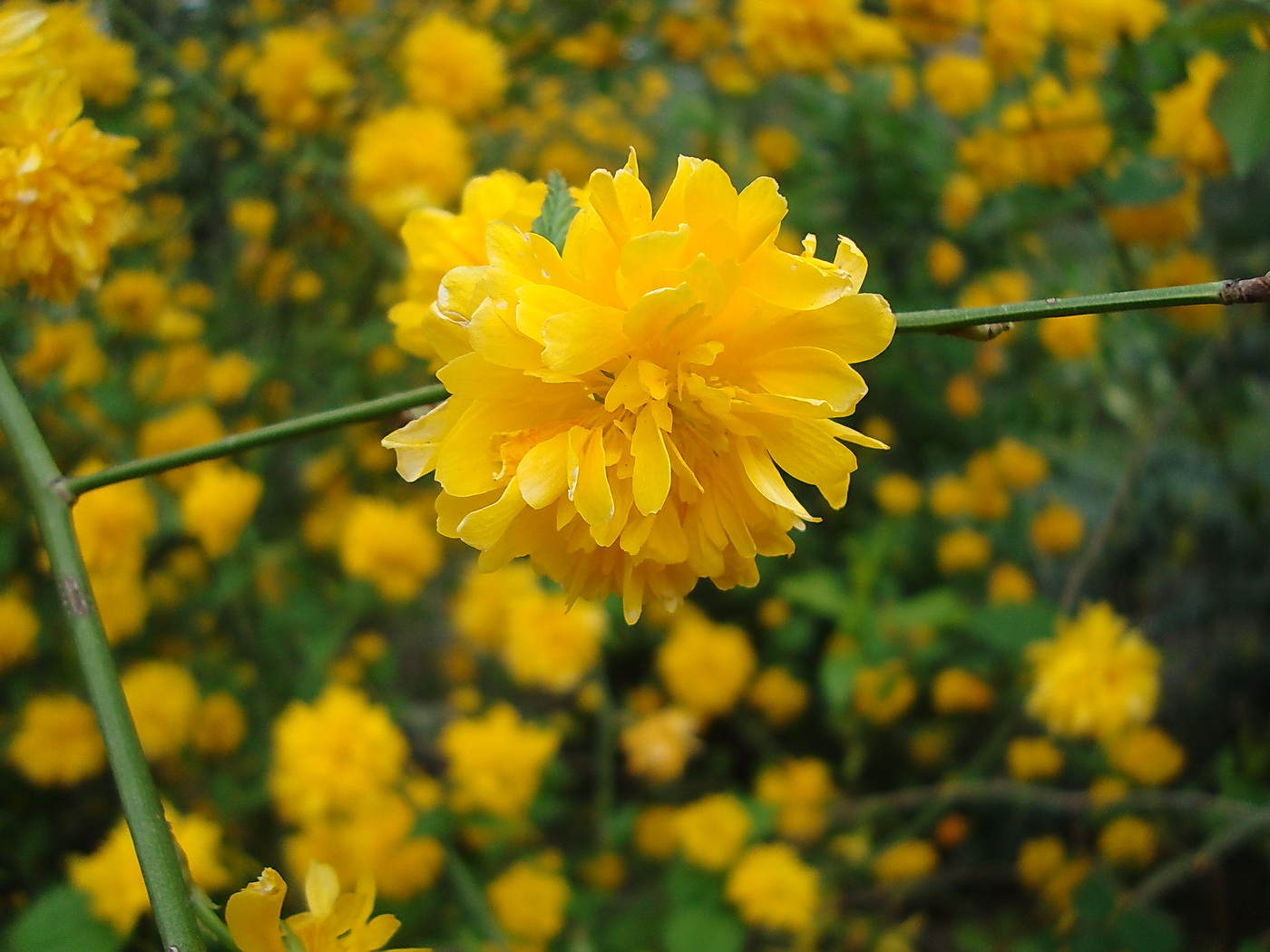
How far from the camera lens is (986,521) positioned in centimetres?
202

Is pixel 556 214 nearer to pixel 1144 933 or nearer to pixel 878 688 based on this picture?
pixel 878 688

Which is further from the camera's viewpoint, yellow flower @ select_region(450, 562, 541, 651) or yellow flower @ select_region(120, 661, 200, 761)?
yellow flower @ select_region(450, 562, 541, 651)

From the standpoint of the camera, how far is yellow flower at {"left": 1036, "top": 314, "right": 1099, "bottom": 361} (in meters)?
1.81

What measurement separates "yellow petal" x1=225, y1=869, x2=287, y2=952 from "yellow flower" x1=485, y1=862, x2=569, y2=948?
105 cm

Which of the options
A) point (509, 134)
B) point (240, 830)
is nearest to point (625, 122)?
point (509, 134)

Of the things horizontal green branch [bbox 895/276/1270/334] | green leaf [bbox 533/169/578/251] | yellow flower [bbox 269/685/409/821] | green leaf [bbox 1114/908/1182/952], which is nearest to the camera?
horizontal green branch [bbox 895/276/1270/334]

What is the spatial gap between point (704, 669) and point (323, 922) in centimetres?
125

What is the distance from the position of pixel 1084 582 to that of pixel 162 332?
6.61 feet

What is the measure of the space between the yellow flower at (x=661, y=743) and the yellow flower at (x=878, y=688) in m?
0.32

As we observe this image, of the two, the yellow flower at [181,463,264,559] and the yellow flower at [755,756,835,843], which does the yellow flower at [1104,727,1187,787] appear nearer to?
the yellow flower at [755,756,835,843]

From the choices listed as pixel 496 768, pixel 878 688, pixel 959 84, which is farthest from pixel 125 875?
pixel 959 84

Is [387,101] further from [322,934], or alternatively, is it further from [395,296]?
[322,934]

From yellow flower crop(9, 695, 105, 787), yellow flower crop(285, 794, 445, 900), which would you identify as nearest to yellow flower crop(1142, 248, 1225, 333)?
yellow flower crop(285, 794, 445, 900)

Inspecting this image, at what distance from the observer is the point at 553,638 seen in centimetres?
155
